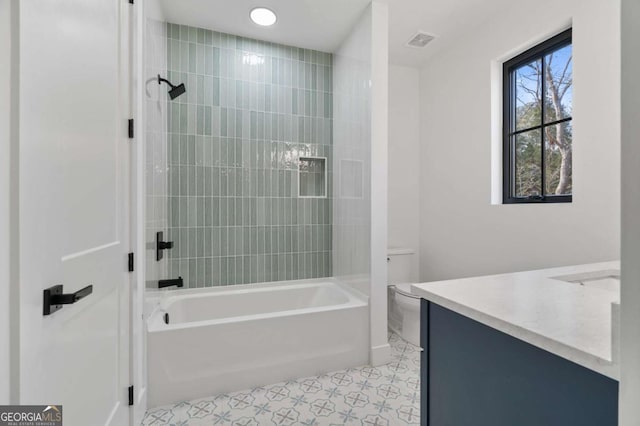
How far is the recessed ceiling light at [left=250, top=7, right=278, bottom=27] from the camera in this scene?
2.17 m

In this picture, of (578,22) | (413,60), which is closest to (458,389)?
(578,22)

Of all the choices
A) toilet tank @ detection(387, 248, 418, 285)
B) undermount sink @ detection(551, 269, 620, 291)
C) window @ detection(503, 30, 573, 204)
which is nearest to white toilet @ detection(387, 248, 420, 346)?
toilet tank @ detection(387, 248, 418, 285)

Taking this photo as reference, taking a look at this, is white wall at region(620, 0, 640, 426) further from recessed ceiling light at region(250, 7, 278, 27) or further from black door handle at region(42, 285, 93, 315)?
recessed ceiling light at region(250, 7, 278, 27)

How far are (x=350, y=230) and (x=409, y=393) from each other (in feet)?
3.87

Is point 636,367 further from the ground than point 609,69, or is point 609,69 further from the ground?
point 609,69

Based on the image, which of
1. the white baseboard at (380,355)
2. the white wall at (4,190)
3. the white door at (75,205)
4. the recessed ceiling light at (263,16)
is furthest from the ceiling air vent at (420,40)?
the white wall at (4,190)

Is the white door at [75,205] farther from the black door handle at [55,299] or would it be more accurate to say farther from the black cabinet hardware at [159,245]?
the black cabinet hardware at [159,245]

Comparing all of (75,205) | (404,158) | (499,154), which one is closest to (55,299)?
(75,205)

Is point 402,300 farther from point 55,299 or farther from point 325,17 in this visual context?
point 325,17

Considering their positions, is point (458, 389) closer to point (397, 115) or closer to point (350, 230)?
point (350, 230)

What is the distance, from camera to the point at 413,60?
2.97 m

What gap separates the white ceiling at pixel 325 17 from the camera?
2115mm

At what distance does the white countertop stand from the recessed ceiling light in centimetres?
222

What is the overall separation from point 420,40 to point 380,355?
8.67 ft
